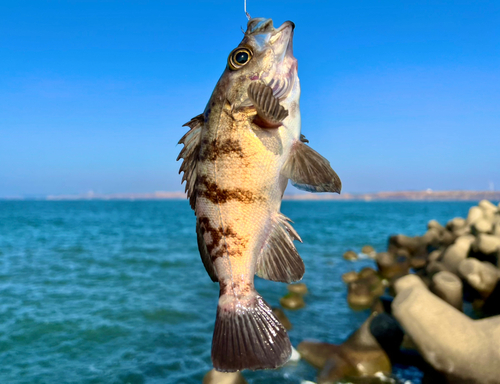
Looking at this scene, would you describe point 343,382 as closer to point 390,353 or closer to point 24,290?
point 390,353

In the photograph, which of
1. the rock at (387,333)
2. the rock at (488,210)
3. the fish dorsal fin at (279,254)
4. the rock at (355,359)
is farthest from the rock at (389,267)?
the fish dorsal fin at (279,254)

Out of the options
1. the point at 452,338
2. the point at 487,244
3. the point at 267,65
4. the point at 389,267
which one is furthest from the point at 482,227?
the point at 267,65

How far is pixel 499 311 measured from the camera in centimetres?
984

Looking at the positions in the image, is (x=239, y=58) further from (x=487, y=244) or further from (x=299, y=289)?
(x=299, y=289)

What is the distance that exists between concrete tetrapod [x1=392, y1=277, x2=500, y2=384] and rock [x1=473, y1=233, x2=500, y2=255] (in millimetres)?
5877

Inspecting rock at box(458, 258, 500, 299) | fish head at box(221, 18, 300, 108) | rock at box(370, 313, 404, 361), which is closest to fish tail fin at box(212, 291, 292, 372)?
fish head at box(221, 18, 300, 108)

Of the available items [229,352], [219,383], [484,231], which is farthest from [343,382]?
[484,231]

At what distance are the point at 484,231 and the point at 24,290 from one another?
18562 millimetres

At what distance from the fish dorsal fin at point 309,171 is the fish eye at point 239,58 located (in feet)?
2.02

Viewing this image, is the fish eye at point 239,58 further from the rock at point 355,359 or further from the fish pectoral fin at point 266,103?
the rock at point 355,359

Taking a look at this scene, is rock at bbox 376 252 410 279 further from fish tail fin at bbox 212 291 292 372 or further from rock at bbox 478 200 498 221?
fish tail fin at bbox 212 291 292 372

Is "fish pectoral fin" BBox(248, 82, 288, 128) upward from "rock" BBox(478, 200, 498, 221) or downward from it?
upward

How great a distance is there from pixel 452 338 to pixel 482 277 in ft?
15.9

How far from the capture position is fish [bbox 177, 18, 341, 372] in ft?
7.52
